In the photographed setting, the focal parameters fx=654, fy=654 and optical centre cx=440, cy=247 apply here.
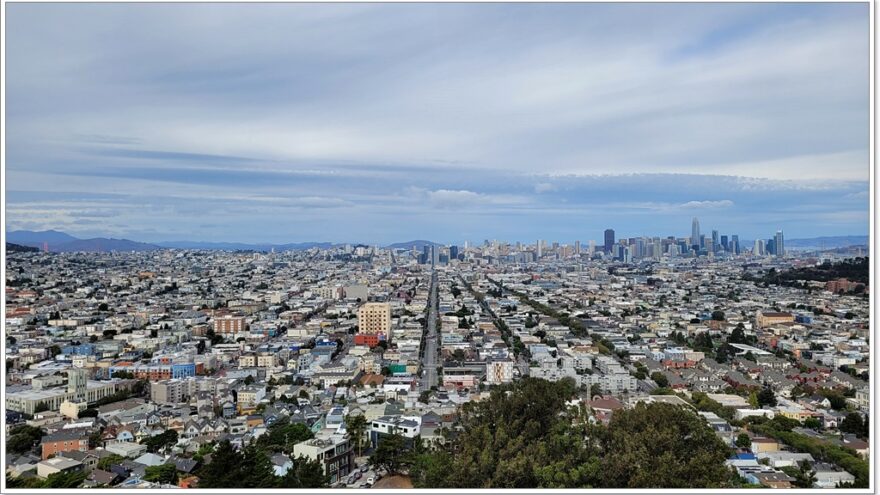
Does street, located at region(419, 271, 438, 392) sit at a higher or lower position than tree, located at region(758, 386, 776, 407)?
lower

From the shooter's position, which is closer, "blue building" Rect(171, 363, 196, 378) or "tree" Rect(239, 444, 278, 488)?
"tree" Rect(239, 444, 278, 488)

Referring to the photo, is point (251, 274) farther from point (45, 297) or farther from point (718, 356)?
point (718, 356)

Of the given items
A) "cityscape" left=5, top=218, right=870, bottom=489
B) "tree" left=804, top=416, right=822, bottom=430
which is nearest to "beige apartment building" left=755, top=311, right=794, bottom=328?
"cityscape" left=5, top=218, right=870, bottom=489

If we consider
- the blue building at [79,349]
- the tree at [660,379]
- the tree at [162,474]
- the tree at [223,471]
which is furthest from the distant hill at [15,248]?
the tree at [660,379]

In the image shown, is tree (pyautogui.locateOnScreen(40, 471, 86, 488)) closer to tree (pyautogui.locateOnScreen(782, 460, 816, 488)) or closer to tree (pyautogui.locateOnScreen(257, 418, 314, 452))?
tree (pyautogui.locateOnScreen(257, 418, 314, 452))


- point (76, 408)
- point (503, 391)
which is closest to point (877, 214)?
point (503, 391)
